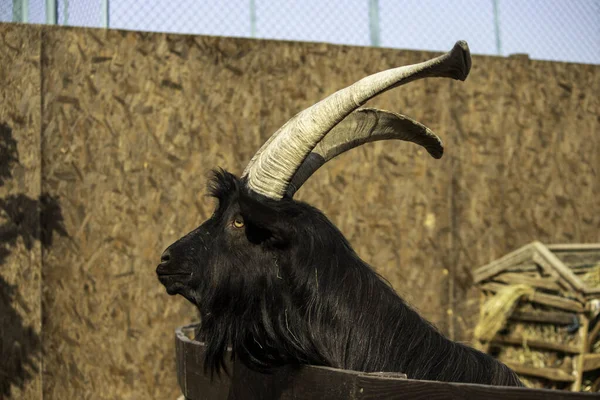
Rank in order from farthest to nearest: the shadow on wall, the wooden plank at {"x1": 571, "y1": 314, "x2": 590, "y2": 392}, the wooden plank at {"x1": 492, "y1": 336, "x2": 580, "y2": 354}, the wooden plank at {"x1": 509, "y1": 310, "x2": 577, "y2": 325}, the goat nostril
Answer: the wooden plank at {"x1": 509, "y1": 310, "x2": 577, "y2": 325}
the wooden plank at {"x1": 492, "y1": 336, "x2": 580, "y2": 354}
the wooden plank at {"x1": 571, "y1": 314, "x2": 590, "y2": 392}
the shadow on wall
the goat nostril

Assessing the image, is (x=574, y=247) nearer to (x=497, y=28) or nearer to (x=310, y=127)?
(x=497, y=28)

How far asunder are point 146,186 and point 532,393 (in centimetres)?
526

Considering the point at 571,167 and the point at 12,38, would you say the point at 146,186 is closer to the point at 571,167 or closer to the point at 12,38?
the point at 12,38

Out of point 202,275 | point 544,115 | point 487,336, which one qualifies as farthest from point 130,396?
point 544,115

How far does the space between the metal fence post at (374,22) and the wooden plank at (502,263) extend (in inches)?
100

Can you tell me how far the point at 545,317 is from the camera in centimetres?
698

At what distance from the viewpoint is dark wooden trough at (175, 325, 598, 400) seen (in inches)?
93.7

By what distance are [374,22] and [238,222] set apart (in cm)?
549

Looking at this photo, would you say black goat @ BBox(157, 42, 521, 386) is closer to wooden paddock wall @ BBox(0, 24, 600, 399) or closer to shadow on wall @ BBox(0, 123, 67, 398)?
wooden paddock wall @ BBox(0, 24, 600, 399)

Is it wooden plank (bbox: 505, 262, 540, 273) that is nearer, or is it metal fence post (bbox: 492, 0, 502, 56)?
wooden plank (bbox: 505, 262, 540, 273)

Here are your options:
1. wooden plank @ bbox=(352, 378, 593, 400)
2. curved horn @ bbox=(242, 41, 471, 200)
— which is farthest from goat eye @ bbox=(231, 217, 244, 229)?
wooden plank @ bbox=(352, 378, 593, 400)

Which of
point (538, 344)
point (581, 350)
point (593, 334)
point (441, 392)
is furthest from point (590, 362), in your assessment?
point (441, 392)

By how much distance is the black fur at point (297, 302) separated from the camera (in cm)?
328

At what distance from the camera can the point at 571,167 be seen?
8930mm
